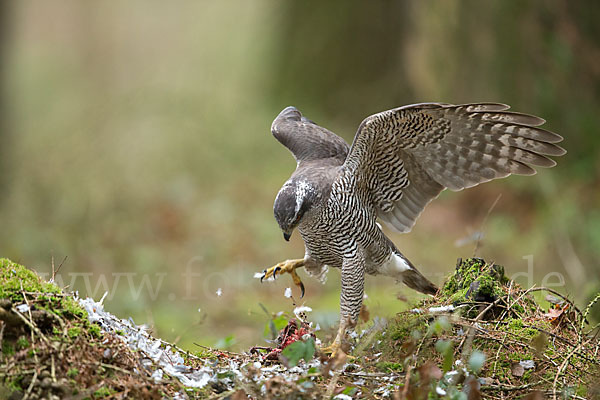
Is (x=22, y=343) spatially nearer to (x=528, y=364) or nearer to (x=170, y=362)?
(x=170, y=362)

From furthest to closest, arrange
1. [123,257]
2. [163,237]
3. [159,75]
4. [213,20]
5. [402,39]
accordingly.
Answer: [213,20] < [159,75] < [402,39] < [163,237] < [123,257]

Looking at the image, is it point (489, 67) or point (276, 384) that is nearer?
point (276, 384)

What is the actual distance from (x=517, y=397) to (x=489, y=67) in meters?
7.84

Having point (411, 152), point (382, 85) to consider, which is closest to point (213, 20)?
point (382, 85)

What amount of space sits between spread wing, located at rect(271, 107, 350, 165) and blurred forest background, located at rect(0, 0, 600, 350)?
1.57 meters

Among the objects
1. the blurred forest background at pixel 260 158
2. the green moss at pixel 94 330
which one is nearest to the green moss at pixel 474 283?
the blurred forest background at pixel 260 158

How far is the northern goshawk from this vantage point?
4645 millimetres

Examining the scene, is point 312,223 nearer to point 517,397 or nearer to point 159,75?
point 517,397

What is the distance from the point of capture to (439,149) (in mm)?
4957

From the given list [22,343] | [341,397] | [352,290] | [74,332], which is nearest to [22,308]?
[22,343]

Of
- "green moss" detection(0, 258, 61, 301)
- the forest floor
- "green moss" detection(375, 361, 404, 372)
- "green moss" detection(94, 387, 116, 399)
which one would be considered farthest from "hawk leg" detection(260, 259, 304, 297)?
"green moss" detection(94, 387, 116, 399)

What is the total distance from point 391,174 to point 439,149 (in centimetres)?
46

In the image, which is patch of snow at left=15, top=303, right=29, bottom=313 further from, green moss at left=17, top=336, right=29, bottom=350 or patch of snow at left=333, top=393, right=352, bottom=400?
patch of snow at left=333, top=393, right=352, bottom=400

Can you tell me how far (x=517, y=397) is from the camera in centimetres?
354
